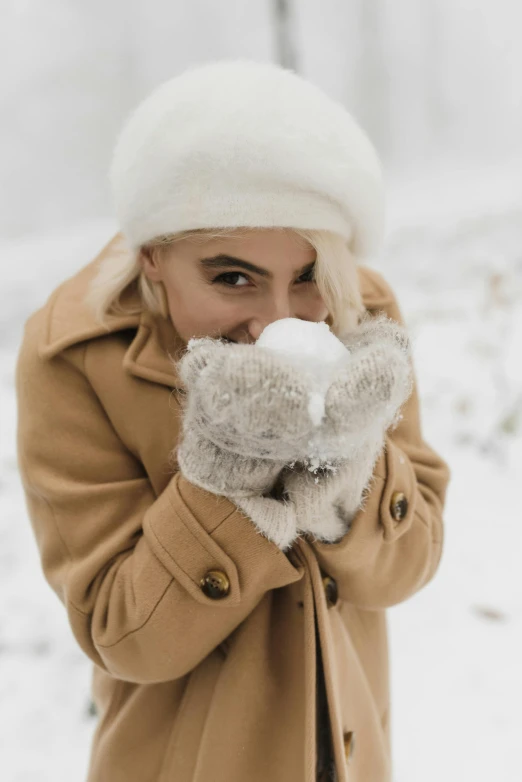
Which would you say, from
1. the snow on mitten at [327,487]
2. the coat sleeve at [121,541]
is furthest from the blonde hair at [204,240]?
the snow on mitten at [327,487]

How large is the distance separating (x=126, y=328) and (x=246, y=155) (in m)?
0.32

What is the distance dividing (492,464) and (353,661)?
1479 millimetres

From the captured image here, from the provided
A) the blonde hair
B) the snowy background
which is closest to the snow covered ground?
the snowy background

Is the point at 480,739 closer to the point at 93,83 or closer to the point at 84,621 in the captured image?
the point at 84,621

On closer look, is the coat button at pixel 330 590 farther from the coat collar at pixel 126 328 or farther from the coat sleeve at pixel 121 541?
the coat collar at pixel 126 328

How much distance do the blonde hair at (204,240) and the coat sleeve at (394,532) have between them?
0.58 feet

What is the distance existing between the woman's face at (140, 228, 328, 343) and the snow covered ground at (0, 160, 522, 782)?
208mm

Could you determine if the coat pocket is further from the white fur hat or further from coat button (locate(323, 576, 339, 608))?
the white fur hat

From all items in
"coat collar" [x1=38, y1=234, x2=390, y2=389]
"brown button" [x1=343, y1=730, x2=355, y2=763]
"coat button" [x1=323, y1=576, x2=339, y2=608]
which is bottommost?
"brown button" [x1=343, y1=730, x2=355, y2=763]

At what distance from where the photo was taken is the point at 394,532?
81 centimetres

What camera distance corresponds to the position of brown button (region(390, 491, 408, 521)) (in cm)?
81

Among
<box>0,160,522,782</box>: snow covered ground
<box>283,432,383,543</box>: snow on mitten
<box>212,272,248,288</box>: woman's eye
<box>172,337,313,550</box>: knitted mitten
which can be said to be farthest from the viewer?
<box>0,160,522,782</box>: snow covered ground

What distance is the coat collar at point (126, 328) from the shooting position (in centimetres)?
83

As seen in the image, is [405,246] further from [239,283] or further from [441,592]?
[239,283]
